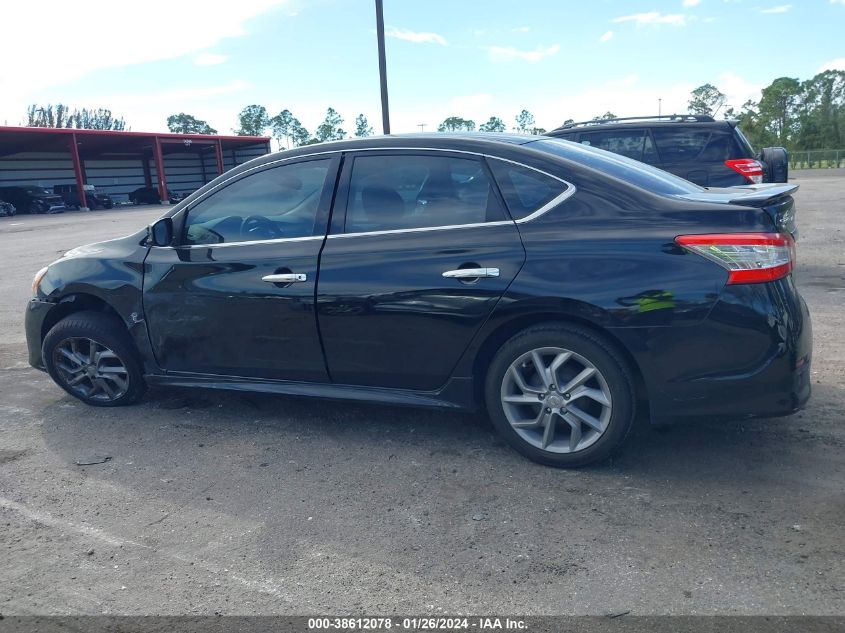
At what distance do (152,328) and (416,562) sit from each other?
2.59 meters

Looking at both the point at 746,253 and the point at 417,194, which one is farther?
the point at 417,194

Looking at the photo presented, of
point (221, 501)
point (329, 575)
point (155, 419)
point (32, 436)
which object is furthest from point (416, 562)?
point (32, 436)

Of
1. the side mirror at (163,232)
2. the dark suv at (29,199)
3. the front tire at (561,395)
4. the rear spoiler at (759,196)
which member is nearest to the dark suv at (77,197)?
the dark suv at (29,199)

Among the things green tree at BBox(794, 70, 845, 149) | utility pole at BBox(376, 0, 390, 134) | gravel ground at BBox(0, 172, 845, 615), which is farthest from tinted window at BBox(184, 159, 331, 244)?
green tree at BBox(794, 70, 845, 149)

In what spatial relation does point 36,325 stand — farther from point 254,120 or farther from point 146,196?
point 254,120

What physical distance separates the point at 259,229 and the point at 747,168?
6282mm

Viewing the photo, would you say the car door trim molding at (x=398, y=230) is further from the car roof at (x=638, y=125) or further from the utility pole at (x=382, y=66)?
the utility pole at (x=382, y=66)

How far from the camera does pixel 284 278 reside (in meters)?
4.27

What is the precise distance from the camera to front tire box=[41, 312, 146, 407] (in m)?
4.95

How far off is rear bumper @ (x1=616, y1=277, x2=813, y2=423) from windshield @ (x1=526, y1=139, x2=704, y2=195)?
0.77 meters

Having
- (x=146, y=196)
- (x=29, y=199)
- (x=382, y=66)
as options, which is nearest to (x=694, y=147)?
(x=382, y=66)

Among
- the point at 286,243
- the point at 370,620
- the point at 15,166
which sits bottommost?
the point at 370,620

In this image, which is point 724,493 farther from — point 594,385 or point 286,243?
point 286,243

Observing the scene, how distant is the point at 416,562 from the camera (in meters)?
3.05
